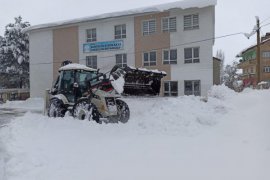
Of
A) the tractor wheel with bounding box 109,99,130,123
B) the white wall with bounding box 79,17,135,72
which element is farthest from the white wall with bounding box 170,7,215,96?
the tractor wheel with bounding box 109,99,130,123

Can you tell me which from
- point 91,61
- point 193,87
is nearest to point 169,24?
point 193,87

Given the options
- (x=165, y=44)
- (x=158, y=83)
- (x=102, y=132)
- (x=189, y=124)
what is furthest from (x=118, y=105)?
(x=165, y=44)

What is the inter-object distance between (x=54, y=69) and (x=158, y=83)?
20684mm

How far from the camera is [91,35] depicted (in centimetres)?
3003

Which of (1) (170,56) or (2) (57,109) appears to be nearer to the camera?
(2) (57,109)

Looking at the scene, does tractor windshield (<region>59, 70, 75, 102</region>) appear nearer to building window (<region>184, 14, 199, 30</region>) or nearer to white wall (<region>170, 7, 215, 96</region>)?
white wall (<region>170, 7, 215, 96</region>)

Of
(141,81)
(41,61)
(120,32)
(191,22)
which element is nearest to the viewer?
(141,81)

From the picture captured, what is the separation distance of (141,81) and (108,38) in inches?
682

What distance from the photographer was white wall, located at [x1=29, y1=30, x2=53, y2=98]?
1265 inches

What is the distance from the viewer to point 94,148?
6.76 meters

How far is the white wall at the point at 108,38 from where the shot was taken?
2811 cm

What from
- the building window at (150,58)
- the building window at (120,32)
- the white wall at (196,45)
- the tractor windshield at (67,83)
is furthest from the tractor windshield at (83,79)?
the building window at (120,32)

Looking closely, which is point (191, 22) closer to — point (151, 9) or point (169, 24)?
point (169, 24)

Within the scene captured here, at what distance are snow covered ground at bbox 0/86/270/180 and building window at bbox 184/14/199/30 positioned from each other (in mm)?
16703
